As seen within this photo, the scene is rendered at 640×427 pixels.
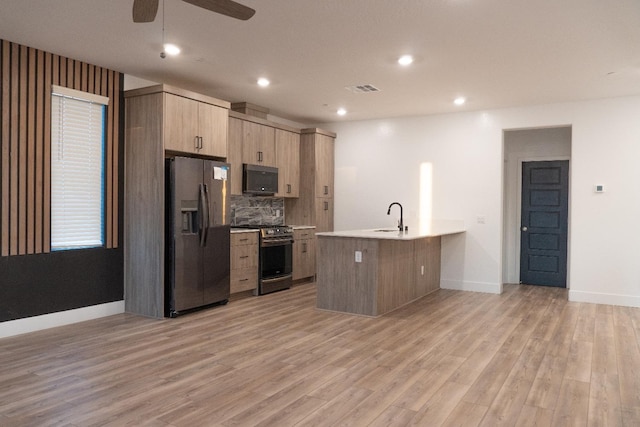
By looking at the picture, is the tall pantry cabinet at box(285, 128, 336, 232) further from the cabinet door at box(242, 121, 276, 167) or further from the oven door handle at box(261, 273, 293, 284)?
the oven door handle at box(261, 273, 293, 284)

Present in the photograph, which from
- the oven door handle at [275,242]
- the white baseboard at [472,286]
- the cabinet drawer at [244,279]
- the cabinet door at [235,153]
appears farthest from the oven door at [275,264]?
the white baseboard at [472,286]

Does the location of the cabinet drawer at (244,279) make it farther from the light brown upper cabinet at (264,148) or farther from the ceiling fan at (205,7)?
the ceiling fan at (205,7)

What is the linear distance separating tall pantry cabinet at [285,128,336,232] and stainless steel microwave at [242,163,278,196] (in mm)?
806

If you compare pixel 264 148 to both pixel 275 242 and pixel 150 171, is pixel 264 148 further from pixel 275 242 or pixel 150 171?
pixel 150 171

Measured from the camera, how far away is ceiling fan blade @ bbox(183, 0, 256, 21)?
8.16 ft

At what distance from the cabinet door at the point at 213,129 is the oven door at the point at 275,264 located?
1.47 meters

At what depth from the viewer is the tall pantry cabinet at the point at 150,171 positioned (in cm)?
494

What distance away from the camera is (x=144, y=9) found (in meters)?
2.53

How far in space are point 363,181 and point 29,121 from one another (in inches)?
196

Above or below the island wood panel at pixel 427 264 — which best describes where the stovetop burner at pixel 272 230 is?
above

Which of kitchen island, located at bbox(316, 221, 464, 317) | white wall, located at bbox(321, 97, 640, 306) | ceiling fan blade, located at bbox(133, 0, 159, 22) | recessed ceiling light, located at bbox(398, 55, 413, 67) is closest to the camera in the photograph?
ceiling fan blade, located at bbox(133, 0, 159, 22)

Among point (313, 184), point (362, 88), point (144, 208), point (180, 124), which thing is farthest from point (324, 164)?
point (144, 208)

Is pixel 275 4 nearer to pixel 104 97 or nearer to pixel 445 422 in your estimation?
pixel 104 97

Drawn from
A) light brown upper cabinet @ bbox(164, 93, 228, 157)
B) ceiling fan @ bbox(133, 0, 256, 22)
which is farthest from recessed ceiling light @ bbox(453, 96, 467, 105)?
ceiling fan @ bbox(133, 0, 256, 22)
